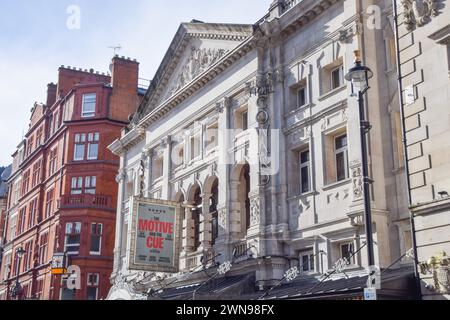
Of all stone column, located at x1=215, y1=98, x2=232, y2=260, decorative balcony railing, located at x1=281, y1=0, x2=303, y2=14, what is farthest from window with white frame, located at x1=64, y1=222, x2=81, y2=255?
decorative balcony railing, located at x1=281, y1=0, x2=303, y2=14

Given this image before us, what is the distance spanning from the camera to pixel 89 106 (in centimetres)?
4716

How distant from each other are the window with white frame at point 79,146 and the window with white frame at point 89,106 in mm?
1562

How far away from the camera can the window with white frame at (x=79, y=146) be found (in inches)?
1828

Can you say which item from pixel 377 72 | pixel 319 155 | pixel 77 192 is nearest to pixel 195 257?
pixel 319 155

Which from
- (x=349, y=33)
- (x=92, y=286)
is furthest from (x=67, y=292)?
(x=349, y=33)

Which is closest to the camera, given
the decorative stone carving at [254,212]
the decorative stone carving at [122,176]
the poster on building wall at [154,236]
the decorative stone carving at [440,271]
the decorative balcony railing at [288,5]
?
the decorative stone carving at [440,271]

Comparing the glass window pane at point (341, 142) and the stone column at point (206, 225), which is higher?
the glass window pane at point (341, 142)

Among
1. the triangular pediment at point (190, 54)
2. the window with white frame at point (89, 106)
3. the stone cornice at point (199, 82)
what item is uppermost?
the window with white frame at point (89, 106)

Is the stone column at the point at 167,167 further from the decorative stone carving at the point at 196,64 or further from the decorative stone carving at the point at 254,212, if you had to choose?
the decorative stone carving at the point at 254,212

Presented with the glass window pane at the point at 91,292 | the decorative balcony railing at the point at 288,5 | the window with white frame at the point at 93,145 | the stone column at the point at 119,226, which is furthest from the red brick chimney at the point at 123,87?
the decorative balcony railing at the point at 288,5

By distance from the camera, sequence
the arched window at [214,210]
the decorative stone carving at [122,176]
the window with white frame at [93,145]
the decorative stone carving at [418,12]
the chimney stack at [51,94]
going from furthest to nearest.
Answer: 1. the chimney stack at [51,94]
2. the window with white frame at [93,145]
3. the decorative stone carving at [122,176]
4. the arched window at [214,210]
5. the decorative stone carving at [418,12]

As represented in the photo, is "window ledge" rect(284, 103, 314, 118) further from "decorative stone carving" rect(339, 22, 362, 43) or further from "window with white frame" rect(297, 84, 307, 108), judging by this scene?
"decorative stone carving" rect(339, 22, 362, 43)

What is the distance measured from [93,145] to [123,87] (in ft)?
16.8

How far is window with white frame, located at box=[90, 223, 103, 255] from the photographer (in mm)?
43625
